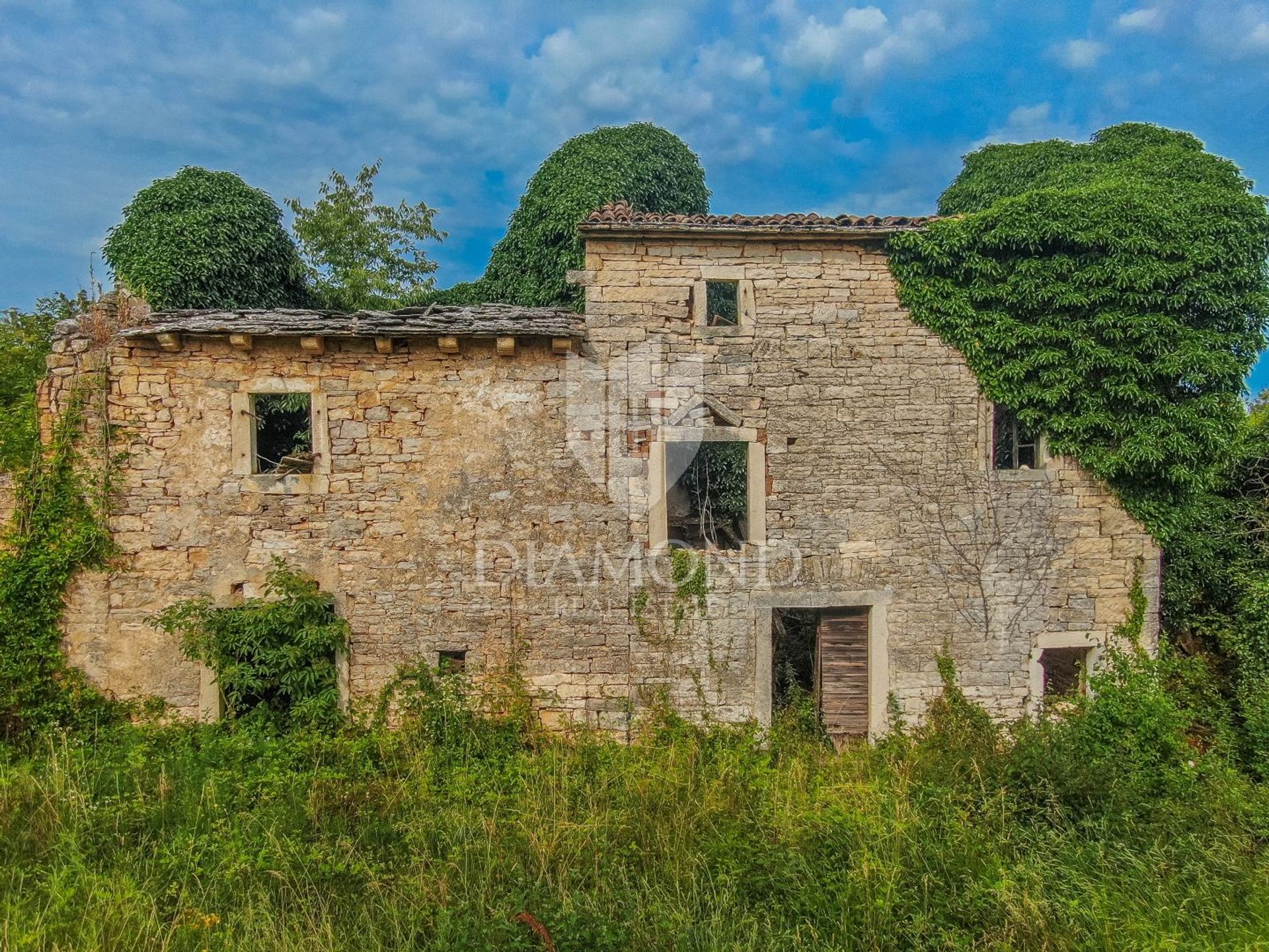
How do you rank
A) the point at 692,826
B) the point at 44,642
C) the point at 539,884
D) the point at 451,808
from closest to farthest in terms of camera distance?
the point at 539,884
the point at 692,826
the point at 451,808
the point at 44,642

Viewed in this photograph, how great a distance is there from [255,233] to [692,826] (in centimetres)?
1202

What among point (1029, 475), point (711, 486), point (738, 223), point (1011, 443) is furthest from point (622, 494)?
point (1011, 443)

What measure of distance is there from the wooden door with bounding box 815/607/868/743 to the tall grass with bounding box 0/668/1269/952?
55cm

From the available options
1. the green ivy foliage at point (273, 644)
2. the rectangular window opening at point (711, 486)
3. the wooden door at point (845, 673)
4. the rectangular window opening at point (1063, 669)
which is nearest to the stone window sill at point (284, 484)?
the green ivy foliage at point (273, 644)

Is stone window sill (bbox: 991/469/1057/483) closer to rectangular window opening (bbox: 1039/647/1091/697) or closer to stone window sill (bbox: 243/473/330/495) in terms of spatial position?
rectangular window opening (bbox: 1039/647/1091/697)

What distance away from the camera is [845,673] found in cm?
747

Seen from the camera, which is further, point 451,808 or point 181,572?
point 181,572

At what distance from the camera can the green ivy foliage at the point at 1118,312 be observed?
6.95 metres

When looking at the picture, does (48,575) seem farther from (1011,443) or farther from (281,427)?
(1011,443)

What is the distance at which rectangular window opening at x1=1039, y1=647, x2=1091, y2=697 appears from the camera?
7.54 metres

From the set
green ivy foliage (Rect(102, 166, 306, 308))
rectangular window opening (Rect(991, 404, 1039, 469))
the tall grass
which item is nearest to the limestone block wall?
rectangular window opening (Rect(991, 404, 1039, 469))

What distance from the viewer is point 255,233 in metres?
10.6

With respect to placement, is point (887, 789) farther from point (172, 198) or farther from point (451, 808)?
point (172, 198)

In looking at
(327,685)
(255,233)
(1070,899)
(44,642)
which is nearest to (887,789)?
(1070,899)
